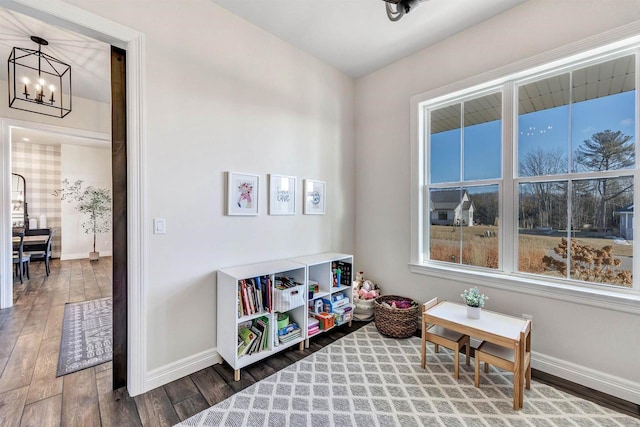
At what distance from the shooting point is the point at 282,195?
8.94 feet

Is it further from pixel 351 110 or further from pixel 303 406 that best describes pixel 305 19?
pixel 303 406

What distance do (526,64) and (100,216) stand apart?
27.3ft

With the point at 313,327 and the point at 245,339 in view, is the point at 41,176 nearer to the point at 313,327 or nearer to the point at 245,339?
the point at 245,339

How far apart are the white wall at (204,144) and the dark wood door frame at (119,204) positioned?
0.17m

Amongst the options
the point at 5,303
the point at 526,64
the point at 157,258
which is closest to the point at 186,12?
the point at 157,258

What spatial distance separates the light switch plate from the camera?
76.0 inches

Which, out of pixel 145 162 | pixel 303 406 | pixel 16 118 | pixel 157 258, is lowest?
pixel 303 406

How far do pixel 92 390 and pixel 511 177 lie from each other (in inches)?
145

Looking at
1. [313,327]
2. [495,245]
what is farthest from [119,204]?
[495,245]

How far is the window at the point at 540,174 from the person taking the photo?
6.51 feet

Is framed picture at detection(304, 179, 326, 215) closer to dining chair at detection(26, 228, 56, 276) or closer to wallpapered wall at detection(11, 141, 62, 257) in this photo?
dining chair at detection(26, 228, 56, 276)

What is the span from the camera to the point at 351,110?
3.54 m

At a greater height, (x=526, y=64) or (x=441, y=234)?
(x=526, y=64)

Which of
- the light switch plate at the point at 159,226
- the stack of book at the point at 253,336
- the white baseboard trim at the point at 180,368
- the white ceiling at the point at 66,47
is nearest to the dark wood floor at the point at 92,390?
the white baseboard trim at the point at 180,368
